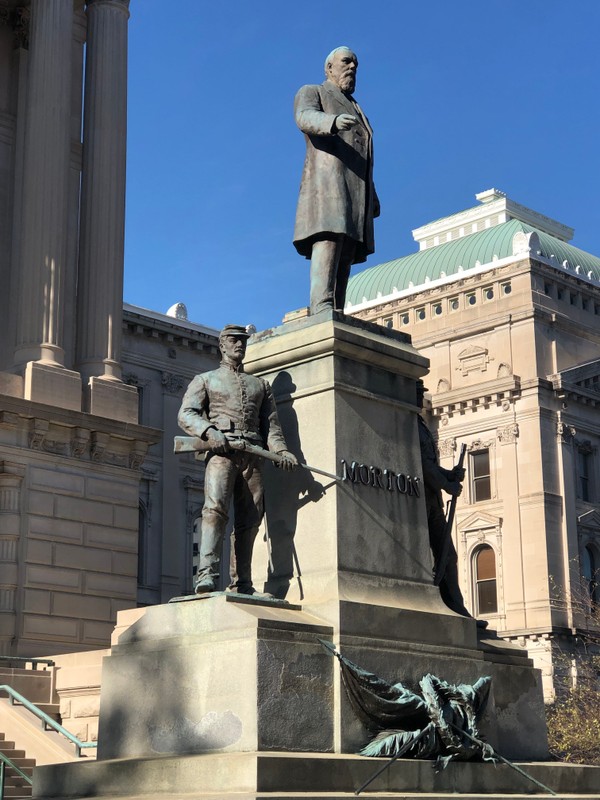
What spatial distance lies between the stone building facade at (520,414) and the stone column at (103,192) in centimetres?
3127

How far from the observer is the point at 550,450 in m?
68.4

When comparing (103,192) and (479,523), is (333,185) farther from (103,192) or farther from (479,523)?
(479,523)

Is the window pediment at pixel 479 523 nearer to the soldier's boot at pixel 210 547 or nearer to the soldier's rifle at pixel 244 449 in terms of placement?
the soldier's rifle at pixel 244 449

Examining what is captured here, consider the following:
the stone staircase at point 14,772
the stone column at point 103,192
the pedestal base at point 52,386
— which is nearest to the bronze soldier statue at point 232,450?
the stone staircase at point 14,772

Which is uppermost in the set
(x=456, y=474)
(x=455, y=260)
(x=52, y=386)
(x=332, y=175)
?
(x=455, y=260)

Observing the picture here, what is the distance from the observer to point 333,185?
1298cm

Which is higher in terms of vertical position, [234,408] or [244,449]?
[234,408]

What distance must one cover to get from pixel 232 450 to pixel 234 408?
397 millimetres

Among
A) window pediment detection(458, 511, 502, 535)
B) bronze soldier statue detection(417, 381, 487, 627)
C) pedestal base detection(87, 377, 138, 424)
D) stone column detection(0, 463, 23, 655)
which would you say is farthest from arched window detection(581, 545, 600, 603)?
bronze soldier statue detection(417, 381, 487, 627)

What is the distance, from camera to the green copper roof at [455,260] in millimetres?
Result: 78250

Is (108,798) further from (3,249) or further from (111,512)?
(3,249)

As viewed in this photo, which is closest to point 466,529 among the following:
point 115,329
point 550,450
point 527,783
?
point 550,450

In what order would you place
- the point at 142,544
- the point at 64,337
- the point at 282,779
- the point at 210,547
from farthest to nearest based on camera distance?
the point at 142,544, the point at 64,337, the point at 210,547, the point at 282,779

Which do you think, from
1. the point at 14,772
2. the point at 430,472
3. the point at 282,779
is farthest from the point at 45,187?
the point at 282,779
